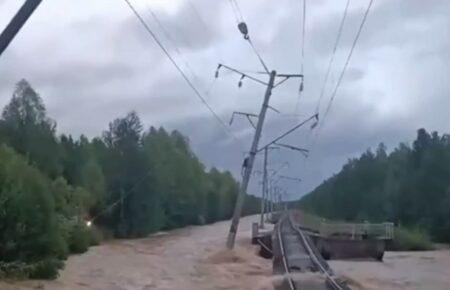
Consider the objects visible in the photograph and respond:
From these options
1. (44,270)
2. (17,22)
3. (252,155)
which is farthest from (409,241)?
(17,22)

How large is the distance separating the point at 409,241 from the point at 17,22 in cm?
8710

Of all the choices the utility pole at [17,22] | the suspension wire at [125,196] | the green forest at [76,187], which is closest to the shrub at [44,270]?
the green forest at [76,187]

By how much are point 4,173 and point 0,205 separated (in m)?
1.55

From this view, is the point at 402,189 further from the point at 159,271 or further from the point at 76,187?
the point at 159,271

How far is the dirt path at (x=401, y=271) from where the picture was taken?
49.7 metres

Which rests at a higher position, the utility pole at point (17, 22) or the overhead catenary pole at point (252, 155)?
the overhead catenary pole at point (252, 155)

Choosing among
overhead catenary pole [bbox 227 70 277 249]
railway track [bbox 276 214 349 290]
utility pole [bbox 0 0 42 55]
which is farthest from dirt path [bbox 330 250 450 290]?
utility pole [bbox 0 0 42 55]

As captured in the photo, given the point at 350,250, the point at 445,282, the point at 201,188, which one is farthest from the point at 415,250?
the point at 201,188

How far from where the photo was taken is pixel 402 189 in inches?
5271

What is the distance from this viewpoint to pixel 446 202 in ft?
391

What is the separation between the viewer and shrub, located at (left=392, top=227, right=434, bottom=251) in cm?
9594

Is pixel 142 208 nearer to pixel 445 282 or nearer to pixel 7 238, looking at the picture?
pixel 445 282

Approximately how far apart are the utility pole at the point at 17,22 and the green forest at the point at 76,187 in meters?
19.6

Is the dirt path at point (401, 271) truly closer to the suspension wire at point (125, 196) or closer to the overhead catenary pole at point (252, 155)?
the overhead catenary pole at point (252, 155)
